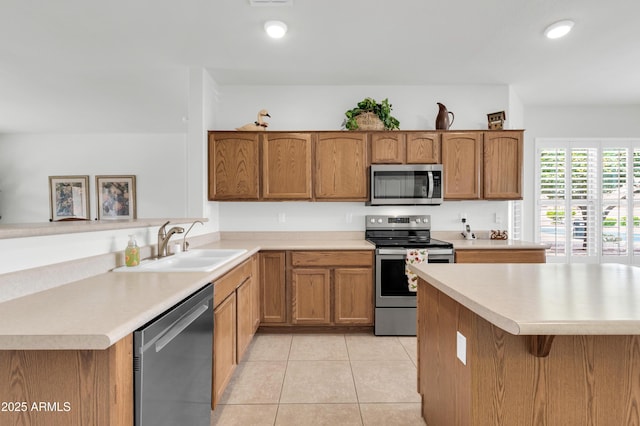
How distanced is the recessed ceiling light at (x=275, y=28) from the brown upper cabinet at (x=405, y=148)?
1.31 m

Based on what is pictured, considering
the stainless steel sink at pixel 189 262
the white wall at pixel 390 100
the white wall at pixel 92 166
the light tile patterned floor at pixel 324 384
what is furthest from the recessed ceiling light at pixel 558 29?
the white wall at pixel 92 166

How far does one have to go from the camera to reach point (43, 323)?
0.92 meters

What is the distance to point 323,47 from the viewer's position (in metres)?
2.79

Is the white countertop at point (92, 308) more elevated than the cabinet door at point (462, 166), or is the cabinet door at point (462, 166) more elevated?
the cabinet door at point (462, 166)

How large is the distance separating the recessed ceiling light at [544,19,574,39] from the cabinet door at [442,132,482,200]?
3.26 feet

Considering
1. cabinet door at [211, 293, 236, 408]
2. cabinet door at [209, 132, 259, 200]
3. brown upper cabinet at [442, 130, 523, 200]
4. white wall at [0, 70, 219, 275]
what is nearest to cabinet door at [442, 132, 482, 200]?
brown upper cabinet at [442, 130, 523, 200]

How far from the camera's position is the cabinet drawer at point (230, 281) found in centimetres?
179

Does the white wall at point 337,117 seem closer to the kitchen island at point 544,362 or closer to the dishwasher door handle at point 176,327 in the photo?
the dishwasher door handle at point 176,327

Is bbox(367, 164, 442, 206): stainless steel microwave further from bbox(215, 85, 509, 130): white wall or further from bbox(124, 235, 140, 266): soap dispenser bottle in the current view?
bbox(124, 235, 140, 266): soap dispenser bottle

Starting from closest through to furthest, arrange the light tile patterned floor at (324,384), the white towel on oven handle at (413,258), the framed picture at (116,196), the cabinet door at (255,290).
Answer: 1. the light tile patterned floor at (324,384)
2. the cabinet door at (255,290)
3. the white towel on oven handle at (413,258)
4. the framed picture at (116,196)

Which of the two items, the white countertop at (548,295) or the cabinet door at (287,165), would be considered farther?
the cabinet door at (287,165)

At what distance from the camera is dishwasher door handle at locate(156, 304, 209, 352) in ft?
3.62

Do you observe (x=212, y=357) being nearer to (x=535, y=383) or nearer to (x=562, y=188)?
(x=535, y=383)

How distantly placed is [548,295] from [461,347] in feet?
1.19
